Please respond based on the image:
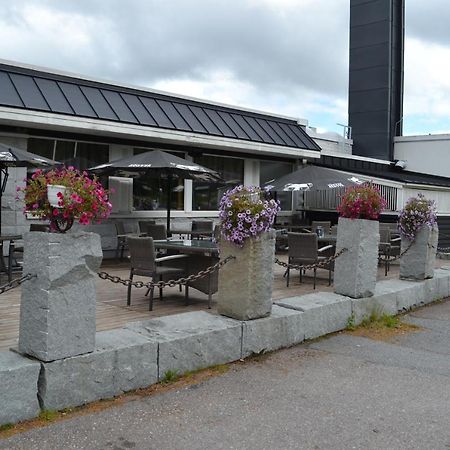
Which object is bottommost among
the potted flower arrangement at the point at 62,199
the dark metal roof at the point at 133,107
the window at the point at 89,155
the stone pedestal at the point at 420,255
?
the stone pedestal at the point at 420,255

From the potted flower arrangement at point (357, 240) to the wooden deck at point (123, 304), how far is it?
1.00 meters

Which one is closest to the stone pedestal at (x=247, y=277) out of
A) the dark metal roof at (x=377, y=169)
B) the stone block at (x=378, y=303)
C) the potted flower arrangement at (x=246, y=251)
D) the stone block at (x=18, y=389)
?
the potted flower arrangement at (x=246, y=251)

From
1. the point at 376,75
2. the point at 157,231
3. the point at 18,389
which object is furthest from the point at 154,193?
the point at 376,75

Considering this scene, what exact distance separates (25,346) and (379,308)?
5.30 meters

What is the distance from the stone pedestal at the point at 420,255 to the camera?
9.38 m

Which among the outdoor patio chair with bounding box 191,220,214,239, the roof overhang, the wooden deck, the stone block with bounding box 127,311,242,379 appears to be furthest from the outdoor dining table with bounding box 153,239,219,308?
the outdoor patio chair with bounding box 191,220,214,239

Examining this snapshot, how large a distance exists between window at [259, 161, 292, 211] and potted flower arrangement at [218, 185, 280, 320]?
1004 centimetres

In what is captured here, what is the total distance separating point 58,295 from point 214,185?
10.9 meters

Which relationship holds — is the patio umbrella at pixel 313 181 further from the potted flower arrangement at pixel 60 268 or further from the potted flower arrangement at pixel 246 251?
the potted flower arrangement at pixel 60 268

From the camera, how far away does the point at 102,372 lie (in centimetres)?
444

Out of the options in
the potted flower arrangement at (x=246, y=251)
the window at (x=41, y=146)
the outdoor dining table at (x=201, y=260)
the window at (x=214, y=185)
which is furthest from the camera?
the window at (x=214, y=185)

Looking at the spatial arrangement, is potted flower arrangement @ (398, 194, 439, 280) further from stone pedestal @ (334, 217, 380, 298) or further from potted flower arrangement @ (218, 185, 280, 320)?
potted flower arrangement @ (218, 185, 280, 320)

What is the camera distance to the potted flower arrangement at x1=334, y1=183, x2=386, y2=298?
737 cm

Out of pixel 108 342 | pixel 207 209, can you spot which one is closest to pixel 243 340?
pixel 108 342
